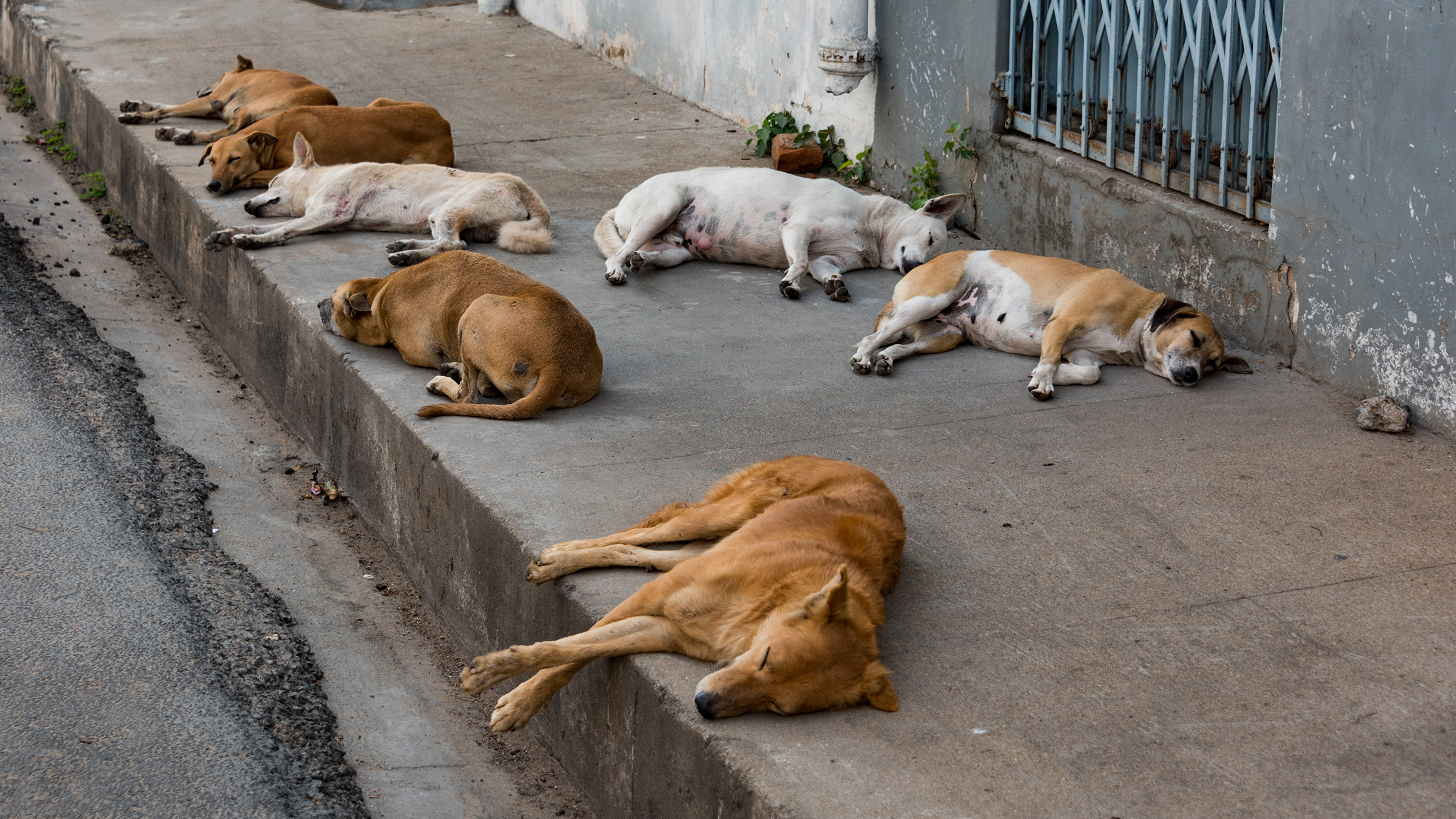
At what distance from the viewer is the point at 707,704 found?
9.38ft

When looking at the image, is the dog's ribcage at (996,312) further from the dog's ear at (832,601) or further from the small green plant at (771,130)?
the small green plant at (771,130)

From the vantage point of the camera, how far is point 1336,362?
5.10 m

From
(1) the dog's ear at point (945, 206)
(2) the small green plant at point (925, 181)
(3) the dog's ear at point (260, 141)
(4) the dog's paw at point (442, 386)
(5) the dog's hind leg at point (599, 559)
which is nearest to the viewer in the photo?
(5) the dog's hind leg at point (599, 559)

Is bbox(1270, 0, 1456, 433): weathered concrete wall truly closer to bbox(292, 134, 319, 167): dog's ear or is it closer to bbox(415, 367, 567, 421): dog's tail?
bbox(415, 367, 567, 421): dog's tail

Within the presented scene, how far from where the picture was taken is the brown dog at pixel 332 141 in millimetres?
7727

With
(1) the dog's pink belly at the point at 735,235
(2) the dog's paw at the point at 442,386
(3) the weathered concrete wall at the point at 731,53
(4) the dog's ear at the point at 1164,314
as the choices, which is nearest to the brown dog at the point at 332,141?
(1) the dog's pink belly at the point at 735,235

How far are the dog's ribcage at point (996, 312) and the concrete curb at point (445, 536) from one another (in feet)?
8.06

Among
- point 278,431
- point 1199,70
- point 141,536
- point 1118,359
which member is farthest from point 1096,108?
point 141,536

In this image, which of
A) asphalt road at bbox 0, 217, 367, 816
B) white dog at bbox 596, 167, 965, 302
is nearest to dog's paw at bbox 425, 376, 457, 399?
asphalt road at bbox 0, 217, 367, 816

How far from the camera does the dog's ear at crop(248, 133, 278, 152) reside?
25.6ft

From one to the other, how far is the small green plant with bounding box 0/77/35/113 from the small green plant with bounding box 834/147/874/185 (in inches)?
316

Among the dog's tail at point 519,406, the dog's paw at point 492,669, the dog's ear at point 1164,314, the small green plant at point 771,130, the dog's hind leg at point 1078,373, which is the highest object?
the small green plant at point 771,130

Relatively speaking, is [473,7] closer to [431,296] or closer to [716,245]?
[716,245]

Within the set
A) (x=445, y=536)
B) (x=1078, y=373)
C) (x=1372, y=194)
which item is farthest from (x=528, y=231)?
(x=1372, y=194)
